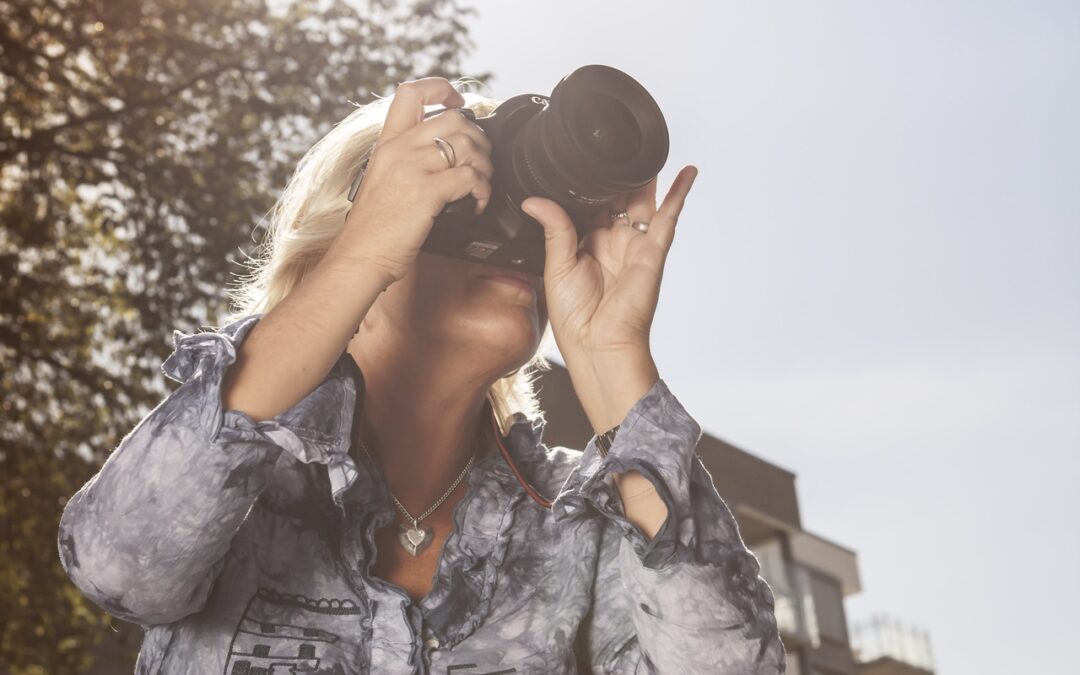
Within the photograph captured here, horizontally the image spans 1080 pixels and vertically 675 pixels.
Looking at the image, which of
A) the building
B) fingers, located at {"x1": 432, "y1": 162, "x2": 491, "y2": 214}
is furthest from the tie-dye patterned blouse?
the building

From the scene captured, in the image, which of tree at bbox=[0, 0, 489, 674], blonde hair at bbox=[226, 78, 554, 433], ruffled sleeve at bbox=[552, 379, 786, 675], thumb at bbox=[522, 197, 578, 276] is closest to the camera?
ruffled sleeve at bbox=[552, 379, 786, 675]

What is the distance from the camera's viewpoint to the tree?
5.72 metres

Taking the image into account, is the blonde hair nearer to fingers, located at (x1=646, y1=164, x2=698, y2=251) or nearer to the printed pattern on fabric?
fingers, located at (x1=646, y1=164, x2=698, y2=251)

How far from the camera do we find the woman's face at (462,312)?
5.53 feet

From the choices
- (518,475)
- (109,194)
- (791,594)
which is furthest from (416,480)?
(791,594)

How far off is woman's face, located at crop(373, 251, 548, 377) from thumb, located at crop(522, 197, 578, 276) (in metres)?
0.10

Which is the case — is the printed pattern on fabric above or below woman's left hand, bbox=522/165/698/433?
below

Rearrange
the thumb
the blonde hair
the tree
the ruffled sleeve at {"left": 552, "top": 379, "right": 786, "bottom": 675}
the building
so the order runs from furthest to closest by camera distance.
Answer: the building, the tree, the blonde hair, the thumb, the ruffled sleeve at {"left": 552, "top": 379, "right": 786, "bottom": 675}

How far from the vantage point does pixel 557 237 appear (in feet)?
5.36

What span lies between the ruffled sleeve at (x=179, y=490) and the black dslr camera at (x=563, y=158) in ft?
1.35

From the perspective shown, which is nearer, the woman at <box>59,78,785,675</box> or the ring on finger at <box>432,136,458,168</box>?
the woman at <box>59,78,785,675</box>

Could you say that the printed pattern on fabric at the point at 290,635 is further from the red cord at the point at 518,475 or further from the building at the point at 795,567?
the building at the point at 795,567

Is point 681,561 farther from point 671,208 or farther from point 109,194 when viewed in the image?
point 109,194

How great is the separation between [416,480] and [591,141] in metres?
0.55
